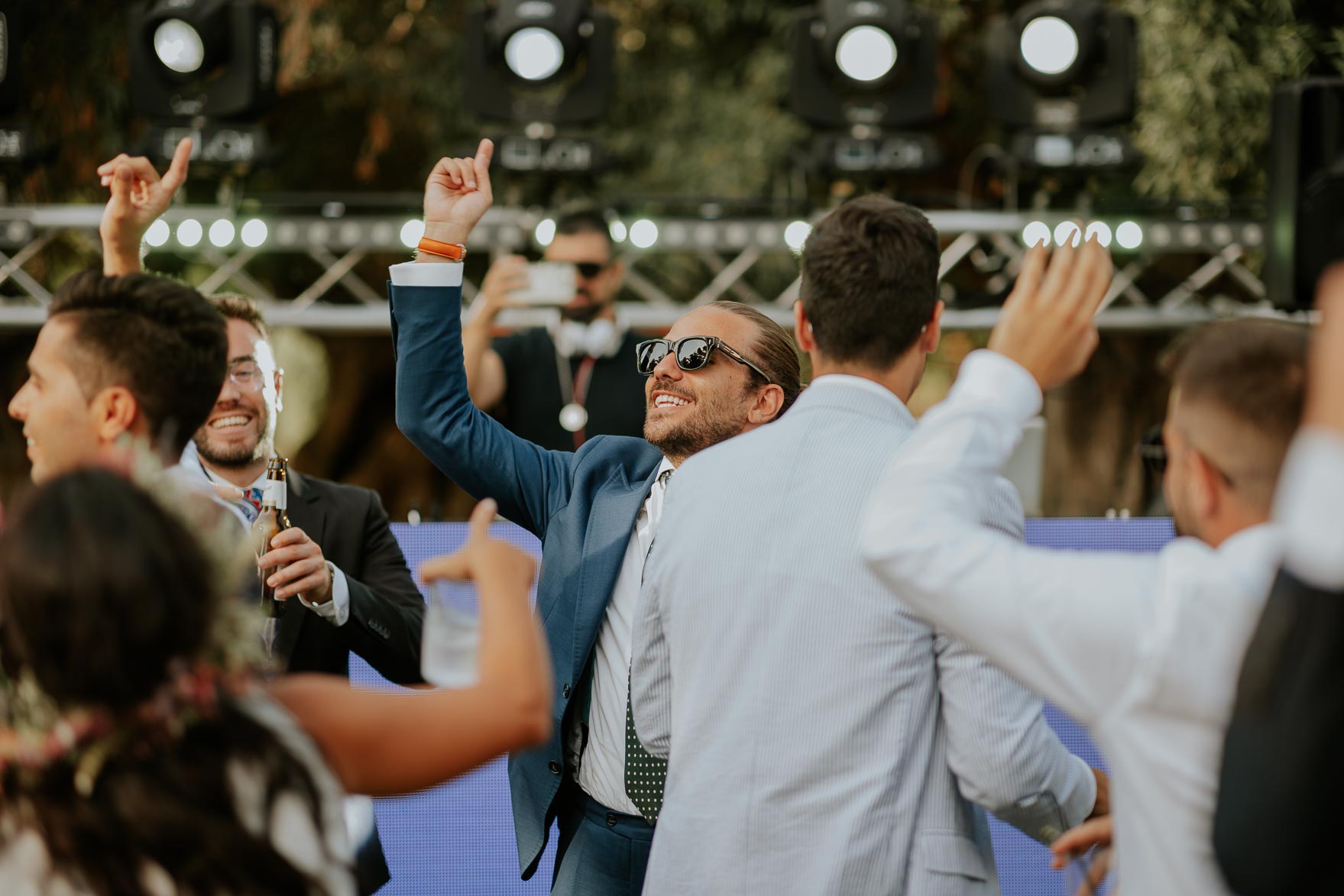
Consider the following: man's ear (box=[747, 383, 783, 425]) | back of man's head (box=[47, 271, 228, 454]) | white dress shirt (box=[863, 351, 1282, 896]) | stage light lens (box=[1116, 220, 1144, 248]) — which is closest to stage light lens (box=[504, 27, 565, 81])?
stage light lens (box=[1116, 220, 1144, 248])

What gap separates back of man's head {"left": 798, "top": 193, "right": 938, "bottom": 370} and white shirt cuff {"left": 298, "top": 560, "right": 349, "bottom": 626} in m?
1.13

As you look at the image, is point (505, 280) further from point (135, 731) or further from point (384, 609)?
point (135, 731)

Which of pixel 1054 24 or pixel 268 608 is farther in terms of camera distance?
pixel 1054 24

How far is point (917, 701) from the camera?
200cm

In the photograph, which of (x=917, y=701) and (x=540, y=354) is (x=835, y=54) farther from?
(x=917, y=701)

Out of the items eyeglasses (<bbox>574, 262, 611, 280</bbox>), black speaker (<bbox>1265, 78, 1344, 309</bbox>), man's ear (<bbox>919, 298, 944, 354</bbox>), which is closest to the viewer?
man's ear (<bbox>919, 298, 944, 354</bbox>)

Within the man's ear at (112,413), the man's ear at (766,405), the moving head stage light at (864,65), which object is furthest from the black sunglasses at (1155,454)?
the moving head stage light at (864,65)

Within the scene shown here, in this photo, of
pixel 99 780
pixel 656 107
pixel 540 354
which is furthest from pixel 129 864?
pixel 656 107

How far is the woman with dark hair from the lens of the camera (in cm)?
145

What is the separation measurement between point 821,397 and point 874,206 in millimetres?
288

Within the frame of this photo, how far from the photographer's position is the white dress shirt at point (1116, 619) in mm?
1502

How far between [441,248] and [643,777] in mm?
1050

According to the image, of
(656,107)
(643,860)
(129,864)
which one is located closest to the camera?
(129,864)

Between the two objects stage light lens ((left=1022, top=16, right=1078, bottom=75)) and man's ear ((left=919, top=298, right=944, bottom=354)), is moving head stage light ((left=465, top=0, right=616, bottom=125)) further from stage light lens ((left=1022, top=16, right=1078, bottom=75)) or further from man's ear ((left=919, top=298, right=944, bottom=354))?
man's ear ((left=919, top=298, right=944, bottom=354))
